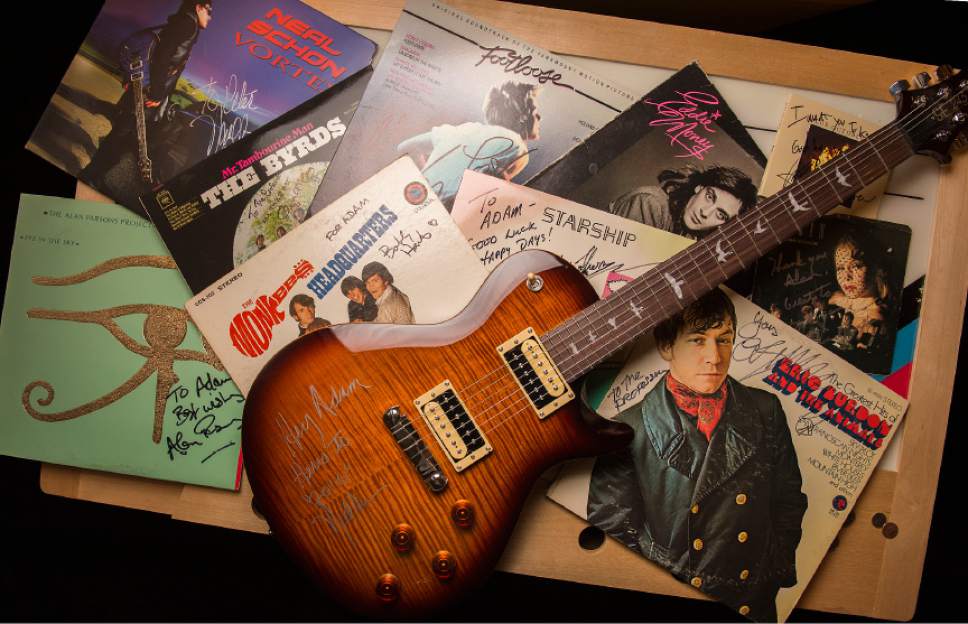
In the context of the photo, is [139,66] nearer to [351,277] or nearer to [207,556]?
[351,277]

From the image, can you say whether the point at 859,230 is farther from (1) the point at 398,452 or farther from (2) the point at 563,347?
(1) the point at 398,452

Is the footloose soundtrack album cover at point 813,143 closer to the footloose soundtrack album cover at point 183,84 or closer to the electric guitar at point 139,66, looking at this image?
the footloose soundtrack album cover at point 183,84

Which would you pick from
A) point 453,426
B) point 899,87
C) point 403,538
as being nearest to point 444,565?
point 403,538

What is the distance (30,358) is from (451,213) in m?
0.67

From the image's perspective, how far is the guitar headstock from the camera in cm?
92

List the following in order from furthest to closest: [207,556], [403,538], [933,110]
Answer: [207,556], [933,110], [403,538]

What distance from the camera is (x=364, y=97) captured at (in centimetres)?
98

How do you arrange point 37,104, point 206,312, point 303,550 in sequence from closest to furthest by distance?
1. point 303,550
2. point 206,312
3. point 37,104

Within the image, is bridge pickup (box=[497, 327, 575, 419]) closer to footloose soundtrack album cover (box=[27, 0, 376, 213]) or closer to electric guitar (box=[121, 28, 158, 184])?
footloose soundtrack album cover (box=[27, 0, 376, 213])

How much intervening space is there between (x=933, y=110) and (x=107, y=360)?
1244mm

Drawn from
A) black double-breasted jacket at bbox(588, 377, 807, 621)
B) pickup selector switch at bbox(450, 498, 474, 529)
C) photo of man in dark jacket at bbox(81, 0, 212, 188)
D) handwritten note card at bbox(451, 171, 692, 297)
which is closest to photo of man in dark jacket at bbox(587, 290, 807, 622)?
Result: black double-breasted jacket at bbox(588, 377, 807, 621)

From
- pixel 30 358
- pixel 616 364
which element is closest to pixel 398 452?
pixel 616 364

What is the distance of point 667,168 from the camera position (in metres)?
0.97

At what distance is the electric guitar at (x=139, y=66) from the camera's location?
39.0 inches
